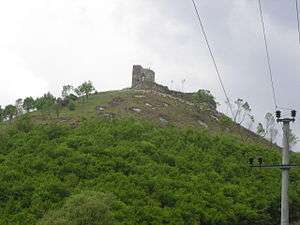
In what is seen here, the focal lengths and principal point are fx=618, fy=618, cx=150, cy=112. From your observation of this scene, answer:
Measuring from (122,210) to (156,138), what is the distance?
85.1ft

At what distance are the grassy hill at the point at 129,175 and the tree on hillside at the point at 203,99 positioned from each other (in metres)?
22.5

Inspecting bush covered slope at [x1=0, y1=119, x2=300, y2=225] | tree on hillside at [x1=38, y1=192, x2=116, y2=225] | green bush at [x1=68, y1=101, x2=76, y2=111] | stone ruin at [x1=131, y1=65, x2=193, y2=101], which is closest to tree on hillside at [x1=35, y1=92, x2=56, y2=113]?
green bush at [x1=68, y1=101, x2=76, y2=111]

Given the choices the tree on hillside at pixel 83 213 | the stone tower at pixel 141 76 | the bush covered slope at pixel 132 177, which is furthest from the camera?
the stone tower at pixel 141 76

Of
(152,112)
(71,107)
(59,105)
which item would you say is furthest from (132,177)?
(59,105)

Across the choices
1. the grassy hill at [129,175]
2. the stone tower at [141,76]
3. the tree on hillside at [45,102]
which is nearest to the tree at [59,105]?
the tree on hillside at [45,102]

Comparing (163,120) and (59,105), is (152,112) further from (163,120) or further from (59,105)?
(59,105)

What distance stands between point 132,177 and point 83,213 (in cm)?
2291

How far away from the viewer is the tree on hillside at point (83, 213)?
155ft

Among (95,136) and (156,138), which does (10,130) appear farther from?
(156,138)

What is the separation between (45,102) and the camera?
111 metres

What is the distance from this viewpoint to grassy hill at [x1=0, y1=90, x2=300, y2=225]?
200 ft

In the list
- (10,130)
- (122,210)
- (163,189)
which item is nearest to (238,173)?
(163,189)

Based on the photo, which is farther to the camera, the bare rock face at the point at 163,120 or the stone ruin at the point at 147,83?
the stone ruin at the point at 147,83

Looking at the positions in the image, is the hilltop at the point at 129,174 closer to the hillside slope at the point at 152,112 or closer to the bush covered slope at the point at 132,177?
the bush covered slope at the point at 132,177
